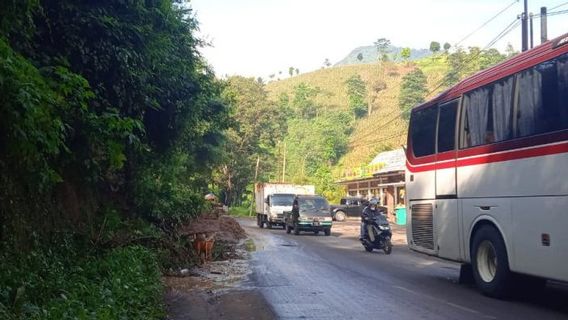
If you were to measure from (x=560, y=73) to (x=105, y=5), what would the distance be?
7139mm

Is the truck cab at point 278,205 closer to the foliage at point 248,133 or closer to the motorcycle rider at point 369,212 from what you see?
the motorcycle rider at point 369,212

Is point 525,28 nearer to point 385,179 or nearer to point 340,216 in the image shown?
point 340,216

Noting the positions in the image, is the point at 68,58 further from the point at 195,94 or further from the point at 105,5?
the point at 195,94

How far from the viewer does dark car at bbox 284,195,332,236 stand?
28.9m

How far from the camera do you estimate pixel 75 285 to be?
7898 mm

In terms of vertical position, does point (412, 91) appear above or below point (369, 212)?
above

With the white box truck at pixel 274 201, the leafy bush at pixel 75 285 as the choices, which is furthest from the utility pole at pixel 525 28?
the white box truck at pixel 274 201

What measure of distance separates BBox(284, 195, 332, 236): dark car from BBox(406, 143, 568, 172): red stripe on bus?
16.8m

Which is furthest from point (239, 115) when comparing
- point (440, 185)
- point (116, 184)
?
point (440, 185)

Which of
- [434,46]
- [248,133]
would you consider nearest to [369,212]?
[248,133]

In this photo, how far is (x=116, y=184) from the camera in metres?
15.1

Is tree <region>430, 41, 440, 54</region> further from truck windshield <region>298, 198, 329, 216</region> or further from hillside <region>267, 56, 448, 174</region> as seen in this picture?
truck windshield <region>298, 198, 329, 216</region>

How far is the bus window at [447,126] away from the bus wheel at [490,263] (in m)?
1.91

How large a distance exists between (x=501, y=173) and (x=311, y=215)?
19.8 metres
